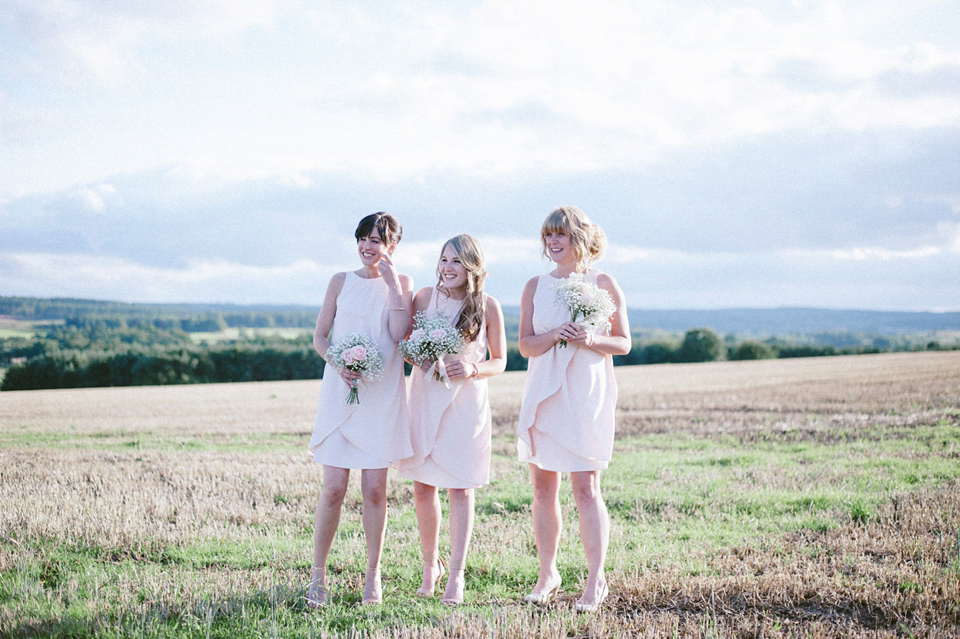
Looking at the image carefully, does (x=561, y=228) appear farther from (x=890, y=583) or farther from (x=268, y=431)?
(x=268, y=431)

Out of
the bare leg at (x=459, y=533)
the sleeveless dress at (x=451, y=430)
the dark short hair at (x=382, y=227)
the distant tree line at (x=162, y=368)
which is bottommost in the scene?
the distant tree line at (x=162, y=368)

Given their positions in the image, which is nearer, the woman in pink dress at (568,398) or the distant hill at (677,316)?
the woman in pink dress at (568,398)

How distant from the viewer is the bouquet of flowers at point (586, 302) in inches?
199

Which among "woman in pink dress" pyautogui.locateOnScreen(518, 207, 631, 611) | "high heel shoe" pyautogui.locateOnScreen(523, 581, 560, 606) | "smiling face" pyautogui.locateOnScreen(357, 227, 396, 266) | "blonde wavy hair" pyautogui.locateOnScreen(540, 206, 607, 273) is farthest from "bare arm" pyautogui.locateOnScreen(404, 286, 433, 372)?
"high heel shoe" pyautogui.locateOnScreen(523, 581, 560, 606)

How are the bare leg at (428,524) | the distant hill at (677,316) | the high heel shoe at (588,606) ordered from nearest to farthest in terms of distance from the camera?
the high heel shoe at (588,606), the bare leg at (428,524), the distant hill at (677,316)

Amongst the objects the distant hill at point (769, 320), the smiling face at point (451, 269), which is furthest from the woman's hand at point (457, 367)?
the distant hill at point (769, 320)

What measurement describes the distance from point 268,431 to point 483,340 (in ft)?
38.3

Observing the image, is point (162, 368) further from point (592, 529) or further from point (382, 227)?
point (592, 529)

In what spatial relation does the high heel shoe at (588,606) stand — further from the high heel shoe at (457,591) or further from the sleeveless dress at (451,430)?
the sleeveless dress at (451,430)

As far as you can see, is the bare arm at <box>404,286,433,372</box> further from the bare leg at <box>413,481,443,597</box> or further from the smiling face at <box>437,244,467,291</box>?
the bare leg at <box>413,481,443,597</box>

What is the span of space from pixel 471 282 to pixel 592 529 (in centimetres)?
203

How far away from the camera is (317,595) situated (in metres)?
5.04

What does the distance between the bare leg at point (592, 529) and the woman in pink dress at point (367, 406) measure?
1343 millimetres

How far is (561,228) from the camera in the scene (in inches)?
205
